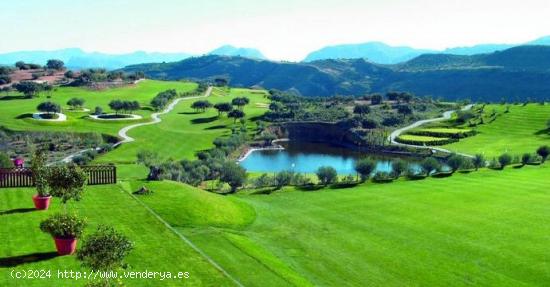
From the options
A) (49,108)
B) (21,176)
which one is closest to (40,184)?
(21,176)

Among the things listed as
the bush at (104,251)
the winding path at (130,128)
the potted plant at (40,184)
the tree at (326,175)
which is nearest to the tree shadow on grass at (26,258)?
the bush at (104,251)

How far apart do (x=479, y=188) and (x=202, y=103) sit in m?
113

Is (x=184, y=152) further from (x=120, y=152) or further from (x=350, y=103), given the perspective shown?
(x=350, y=103)

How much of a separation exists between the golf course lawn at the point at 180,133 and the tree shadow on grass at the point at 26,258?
218ft

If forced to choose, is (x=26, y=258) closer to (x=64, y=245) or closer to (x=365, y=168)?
(x=64, y=245)

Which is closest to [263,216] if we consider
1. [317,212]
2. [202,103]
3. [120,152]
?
[317,212]

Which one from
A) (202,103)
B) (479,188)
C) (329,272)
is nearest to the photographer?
(329,272)

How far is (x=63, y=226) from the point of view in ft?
77.0

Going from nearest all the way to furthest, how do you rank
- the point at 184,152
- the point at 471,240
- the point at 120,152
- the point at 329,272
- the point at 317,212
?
the point at 329,272 → the point at 471,240 → the point at 317,212 → the point at 120,152 → the point at 184,152

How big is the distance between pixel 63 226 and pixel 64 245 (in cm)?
91

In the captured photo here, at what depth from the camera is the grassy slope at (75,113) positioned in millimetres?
117688

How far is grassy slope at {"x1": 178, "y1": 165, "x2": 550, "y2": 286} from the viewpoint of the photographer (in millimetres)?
29438

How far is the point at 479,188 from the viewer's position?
195 ft

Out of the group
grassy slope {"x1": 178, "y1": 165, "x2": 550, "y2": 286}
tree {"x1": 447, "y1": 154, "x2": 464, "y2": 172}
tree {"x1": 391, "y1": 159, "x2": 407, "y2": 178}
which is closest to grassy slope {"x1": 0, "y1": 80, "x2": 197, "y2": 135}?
tree {"x1": 391, "y1": 159, "x2": 407, "y2": 178}
